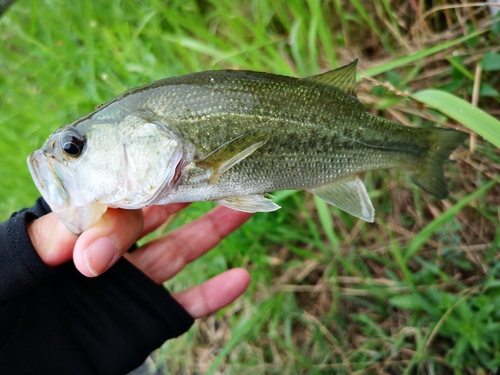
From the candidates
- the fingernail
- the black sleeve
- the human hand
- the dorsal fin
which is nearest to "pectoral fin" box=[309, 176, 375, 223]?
the dorsal fin

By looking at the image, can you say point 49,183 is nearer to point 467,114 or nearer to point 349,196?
point 349,196

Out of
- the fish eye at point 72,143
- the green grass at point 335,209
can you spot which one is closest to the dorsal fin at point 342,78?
the green grass at point 335,209

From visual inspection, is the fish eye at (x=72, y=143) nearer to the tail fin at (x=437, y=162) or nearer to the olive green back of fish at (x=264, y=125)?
the olive green back of fish at (x=264, y=125)

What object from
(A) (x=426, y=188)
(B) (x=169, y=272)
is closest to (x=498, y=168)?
(A) (x=426, y=188)

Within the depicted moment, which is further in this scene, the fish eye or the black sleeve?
the black sleeve

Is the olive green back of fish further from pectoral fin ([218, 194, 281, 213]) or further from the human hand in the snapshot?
the human hand

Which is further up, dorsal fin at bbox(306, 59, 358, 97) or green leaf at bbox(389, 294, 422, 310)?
dorsal fin at bbox(306, 59, 358, 97)
